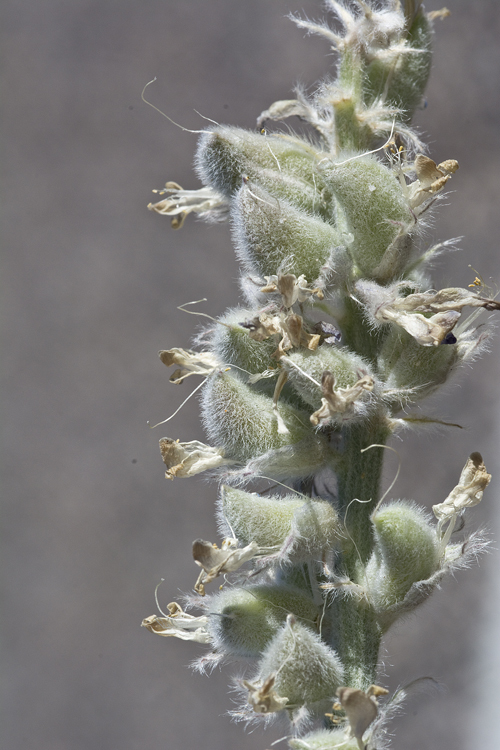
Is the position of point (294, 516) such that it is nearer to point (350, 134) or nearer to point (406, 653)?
point (350, 134)

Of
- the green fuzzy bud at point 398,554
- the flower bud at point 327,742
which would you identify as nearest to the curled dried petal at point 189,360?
the green fuzzy bud at point 398,554

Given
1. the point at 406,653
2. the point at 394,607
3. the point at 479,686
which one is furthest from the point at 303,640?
the point at 479,686

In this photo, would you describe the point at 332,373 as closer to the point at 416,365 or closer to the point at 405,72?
the point at 416,365

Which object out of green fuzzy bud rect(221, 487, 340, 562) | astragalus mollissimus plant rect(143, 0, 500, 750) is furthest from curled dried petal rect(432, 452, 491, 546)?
green fuzzy bud rect(221, 487, 340, 562)

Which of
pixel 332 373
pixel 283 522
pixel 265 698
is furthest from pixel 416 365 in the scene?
pixel 265 698

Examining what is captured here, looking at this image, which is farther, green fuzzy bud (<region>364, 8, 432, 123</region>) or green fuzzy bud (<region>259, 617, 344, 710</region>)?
green fuzzy bud (<region>364, 8, 432, 123</region>)

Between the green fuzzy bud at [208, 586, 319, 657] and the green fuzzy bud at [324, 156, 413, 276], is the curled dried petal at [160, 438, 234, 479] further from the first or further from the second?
the green fuzzy bud at [324, 156, 413, 276]
